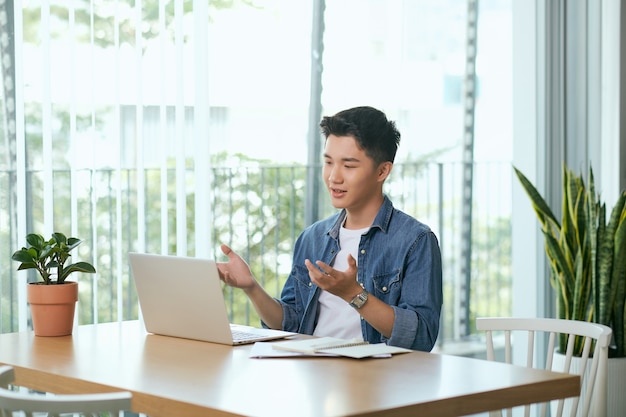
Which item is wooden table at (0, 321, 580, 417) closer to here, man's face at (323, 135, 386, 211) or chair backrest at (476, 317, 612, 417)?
chair backrest at (476, 317, 612, 417)

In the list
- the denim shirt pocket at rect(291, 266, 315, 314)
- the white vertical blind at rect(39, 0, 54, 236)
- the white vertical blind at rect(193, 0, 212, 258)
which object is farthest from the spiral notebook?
the white vertical blind at rect(193, 0, 212, 258)

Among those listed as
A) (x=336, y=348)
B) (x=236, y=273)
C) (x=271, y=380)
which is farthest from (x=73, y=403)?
(x=236, y=273)

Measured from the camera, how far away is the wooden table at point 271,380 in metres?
1.82

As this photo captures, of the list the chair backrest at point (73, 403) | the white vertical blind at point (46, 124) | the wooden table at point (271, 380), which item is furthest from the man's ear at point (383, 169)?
the chair backrest at point (73, 403)

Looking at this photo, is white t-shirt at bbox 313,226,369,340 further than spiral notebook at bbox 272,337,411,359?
Yes

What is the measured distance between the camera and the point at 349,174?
9.25 feet

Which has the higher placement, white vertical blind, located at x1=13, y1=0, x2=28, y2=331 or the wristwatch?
white vertical blind, located at x1=13, y1=0, x2=28, y2=331

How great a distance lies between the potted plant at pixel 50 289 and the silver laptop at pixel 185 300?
177mm

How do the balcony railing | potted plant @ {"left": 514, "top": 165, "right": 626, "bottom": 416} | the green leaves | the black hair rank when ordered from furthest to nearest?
potted plant @ {"left": 514, "top": 165, "right": 626, "bottom": 416} < the balcony railing < the black hair < the green leaves

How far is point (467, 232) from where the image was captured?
18.3ft

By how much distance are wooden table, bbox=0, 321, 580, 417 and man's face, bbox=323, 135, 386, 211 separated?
1.98 ft

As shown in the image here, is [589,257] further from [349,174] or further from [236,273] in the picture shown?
[236,273]

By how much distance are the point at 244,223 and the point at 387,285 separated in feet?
6.96

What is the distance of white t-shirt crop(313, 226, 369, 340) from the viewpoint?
2.78 m
